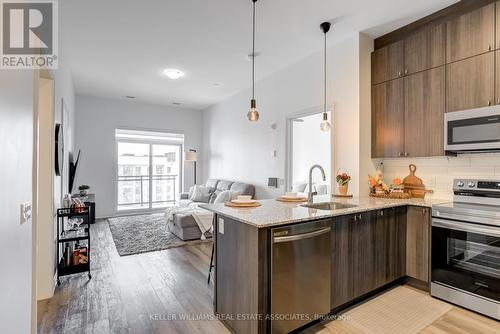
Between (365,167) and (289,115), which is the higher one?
(289,115)

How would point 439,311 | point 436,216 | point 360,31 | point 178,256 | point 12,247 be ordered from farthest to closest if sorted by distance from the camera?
1. point 178,256
2. point 360,31
3. point 436,216
4. point 439,311
5. point 12,247

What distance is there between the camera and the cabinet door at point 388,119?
3.22 m

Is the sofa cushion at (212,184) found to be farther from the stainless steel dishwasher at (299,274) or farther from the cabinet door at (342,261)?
the stainless steel dishwasher at (299,274)

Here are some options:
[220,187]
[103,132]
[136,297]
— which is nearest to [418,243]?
[136,297]

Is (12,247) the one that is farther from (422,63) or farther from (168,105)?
(168,105)

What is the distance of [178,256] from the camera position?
12.6 ft

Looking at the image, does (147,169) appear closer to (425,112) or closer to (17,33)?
(17,33)

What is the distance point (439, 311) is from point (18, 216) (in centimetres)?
328

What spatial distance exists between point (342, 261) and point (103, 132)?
6.51m

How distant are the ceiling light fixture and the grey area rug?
2.94 metres

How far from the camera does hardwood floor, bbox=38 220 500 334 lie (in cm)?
214

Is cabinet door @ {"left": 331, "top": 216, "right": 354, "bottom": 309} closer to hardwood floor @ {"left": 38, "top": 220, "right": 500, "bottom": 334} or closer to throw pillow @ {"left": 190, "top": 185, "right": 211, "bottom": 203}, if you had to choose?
hardwood floor @ {"left": 38, "top": 220, "right": 500, "bottom": 334}

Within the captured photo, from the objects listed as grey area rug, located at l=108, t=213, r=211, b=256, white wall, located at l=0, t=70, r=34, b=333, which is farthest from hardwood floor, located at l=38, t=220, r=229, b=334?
white wall, located at l=0, t=70, r=34, b=333

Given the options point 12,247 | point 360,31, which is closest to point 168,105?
point 360,31
